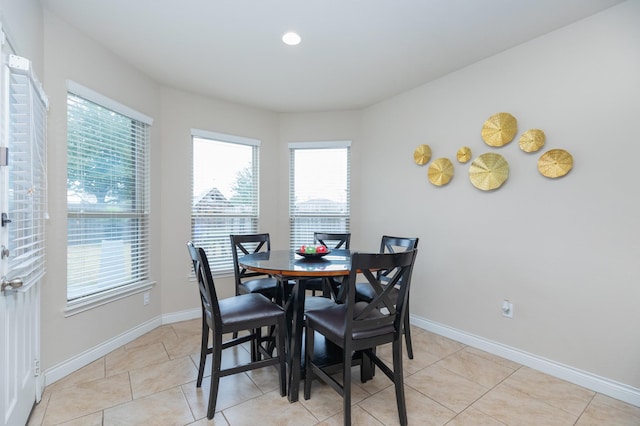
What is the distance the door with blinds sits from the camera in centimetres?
140

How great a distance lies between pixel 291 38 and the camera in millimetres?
2459

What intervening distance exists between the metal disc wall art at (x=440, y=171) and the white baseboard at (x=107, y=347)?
10.1ft

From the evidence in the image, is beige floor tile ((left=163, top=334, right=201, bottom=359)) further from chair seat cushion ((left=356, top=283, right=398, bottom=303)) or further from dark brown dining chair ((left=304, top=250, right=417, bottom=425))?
chair seat cushion ((left=356, top=283, right=398, bottom=303))

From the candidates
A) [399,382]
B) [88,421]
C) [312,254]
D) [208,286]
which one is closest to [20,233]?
[208,286]

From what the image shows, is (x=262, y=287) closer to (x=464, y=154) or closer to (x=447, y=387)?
(x=447, y=387)

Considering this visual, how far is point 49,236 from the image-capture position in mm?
2246

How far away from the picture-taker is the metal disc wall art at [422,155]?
3.29 metres

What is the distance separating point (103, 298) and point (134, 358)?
1.91ft

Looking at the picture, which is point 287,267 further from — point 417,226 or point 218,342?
point 417,226

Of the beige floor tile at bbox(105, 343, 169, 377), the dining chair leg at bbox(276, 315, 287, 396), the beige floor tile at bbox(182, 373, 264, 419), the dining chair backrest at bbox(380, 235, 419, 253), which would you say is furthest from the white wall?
the beige floor tile at bbox(105, 343, 169, 377)

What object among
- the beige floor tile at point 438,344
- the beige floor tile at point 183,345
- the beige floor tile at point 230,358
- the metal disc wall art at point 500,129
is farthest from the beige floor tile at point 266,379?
the metal disc wall art at point 500,129

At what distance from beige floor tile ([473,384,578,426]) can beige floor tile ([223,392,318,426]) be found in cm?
113

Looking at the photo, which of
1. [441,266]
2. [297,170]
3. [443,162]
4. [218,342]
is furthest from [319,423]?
[297,170]

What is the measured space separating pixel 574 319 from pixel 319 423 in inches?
79.5
